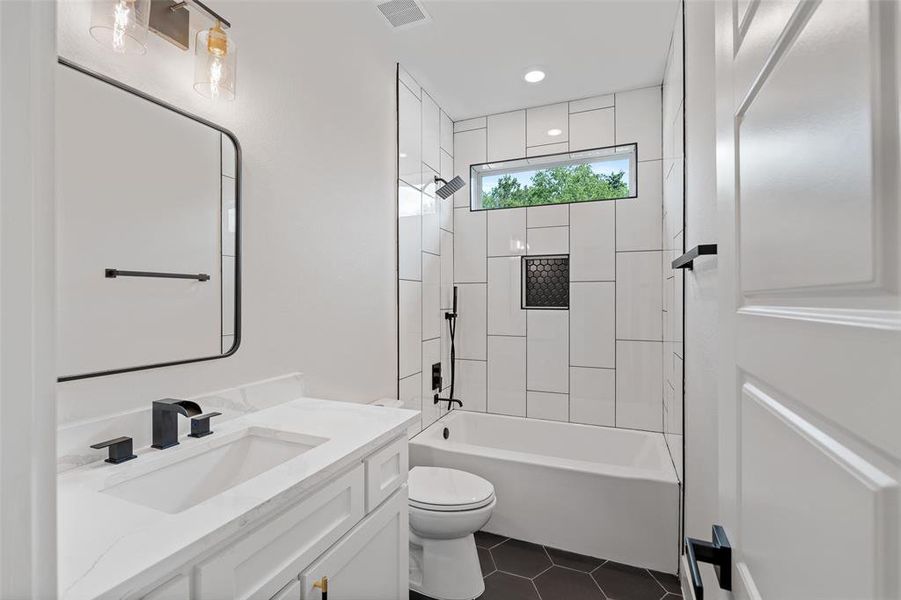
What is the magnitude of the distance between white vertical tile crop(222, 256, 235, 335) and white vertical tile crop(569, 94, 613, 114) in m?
2.53

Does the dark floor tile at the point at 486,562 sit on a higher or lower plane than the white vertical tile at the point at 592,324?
lower

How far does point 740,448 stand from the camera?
67cm

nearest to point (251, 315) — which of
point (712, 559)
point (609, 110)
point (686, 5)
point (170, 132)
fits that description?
point (170, 132)

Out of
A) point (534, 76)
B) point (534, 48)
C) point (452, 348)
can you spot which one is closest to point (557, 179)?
point (534, 76)

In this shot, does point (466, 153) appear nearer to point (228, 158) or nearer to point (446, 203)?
point (446, 203)

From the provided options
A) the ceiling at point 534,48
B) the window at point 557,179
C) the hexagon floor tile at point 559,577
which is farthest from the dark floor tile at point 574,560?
the ceiling at point 534,48

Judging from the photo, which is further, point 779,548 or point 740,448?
point 740,448

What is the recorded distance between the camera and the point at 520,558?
2.28 metres

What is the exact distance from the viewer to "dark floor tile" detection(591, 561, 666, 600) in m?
2.00

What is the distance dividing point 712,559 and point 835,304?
0.52 metres

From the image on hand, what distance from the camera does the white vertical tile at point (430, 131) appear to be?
291cm

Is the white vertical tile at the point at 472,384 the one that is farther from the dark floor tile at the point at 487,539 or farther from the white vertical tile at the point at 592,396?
the dark floor tile at the point at 487,539

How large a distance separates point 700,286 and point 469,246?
6.32ft

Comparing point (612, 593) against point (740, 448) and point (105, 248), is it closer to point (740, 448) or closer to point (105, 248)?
point (740, 448)
